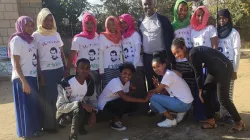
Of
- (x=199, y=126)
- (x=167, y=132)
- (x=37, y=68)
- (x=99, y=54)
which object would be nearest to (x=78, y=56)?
(x=99, y=54)

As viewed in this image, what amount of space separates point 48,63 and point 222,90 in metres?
2.54

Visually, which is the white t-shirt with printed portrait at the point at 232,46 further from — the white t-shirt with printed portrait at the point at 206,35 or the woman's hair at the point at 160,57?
the woman's hair at the point at 160,57

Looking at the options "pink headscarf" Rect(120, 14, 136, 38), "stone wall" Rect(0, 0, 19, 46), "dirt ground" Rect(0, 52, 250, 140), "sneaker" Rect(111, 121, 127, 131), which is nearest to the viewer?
"dirt ground" Rect(0, 52, 250, 140)

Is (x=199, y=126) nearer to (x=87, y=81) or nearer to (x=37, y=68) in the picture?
(x=87, y=81)

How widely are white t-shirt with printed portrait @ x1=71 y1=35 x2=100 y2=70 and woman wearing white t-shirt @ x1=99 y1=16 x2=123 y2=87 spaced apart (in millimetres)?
66

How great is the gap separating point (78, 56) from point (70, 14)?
467 inches

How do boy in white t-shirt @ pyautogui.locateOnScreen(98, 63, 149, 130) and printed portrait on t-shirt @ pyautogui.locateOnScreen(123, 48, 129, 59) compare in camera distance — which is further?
printed portrait on t-shirt @ pyautogui.locateOnScreen(123, 48, 129, 59)

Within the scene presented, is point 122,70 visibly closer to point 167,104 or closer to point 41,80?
point 167,104

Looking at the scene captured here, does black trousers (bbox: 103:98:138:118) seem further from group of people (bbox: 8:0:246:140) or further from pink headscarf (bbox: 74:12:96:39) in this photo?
pink headscarf (bbox: 74:12:96:39)

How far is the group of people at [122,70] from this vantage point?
3.97 meters

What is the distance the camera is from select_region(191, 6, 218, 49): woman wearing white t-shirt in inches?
167

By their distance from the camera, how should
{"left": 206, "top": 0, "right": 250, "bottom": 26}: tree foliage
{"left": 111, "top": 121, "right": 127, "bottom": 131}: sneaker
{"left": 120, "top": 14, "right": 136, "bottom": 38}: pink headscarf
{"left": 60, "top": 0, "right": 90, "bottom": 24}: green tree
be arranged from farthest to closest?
{"left": 60, "top": 0, "right": 90, "bottom": 24}: green tree
{"left": 206, "top": 0, "right": 250, "bottom": 26}: tree foliage
{"left": 120, "top": 14, "right": 136, "bottom": 38}: pink headscarf
{"left": 111, "top": 121, "right": 127, "bottom": 131}: sneaker

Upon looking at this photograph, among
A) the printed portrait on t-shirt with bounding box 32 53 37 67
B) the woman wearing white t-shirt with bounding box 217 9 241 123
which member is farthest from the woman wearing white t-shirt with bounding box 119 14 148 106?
the printed portrait on t-shirt with bounding box 32 53 37 67

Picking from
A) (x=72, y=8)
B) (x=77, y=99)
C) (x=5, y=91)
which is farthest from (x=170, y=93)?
(x=72, y=8)
